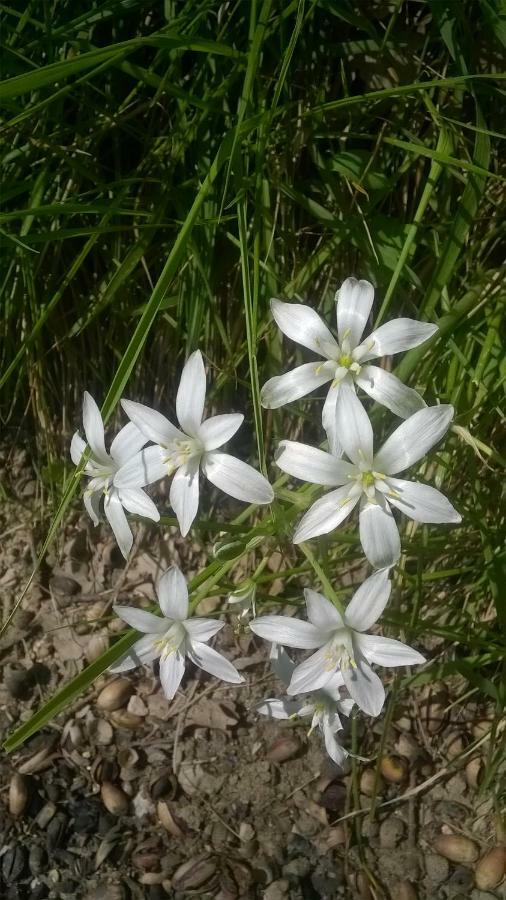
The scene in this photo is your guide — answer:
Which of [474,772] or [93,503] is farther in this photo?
[474,772]

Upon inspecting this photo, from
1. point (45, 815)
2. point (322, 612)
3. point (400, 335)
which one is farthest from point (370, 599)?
point (45, 815)

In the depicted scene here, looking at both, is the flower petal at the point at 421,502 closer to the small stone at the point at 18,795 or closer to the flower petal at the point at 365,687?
the flower petal at the point at 365,687

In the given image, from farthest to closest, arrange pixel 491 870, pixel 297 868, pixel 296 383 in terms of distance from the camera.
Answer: pixel 297 868, pixel 491 870, pixel 296 383

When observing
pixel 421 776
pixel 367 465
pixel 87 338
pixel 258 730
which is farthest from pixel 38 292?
Result: pixel 421 776

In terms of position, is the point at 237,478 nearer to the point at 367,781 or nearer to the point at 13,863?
the point at 367,781

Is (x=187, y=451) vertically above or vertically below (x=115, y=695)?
above

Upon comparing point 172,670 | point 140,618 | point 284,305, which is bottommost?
point 172,670

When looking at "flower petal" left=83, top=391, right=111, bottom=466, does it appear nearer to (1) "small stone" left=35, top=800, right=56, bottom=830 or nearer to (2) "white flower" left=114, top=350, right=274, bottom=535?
(2) "white flower" left=114, top=350, right=274, bottom=535

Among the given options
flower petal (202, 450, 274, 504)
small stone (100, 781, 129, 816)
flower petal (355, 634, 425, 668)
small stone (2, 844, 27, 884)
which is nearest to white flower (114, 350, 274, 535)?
flower petal (202, 450, 274, 504)
